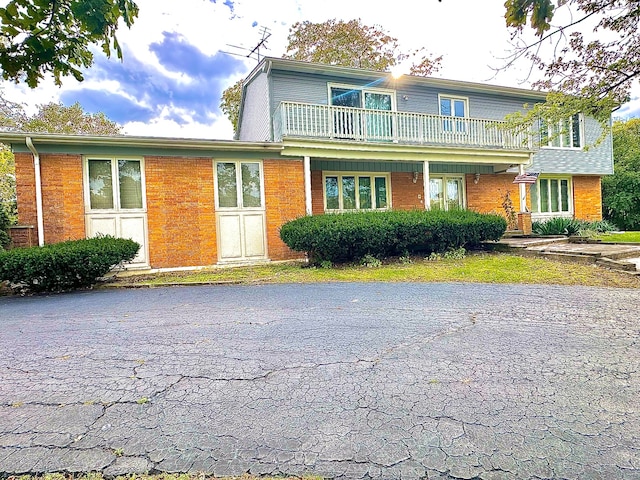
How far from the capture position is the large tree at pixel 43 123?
18.0 metres

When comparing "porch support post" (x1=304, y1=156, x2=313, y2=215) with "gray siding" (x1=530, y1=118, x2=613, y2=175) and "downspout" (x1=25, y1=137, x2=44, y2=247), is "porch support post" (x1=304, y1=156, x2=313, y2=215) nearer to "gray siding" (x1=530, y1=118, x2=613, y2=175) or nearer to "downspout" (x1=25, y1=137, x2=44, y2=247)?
"downspout" (x1=25, y1=137, x2=44, y2=247)

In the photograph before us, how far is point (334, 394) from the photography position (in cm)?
273

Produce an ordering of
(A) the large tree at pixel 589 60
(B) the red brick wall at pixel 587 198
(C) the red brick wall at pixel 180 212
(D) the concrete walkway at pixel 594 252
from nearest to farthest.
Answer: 1. (A) the large tree at pixel 589 60
2. (D) the concrete walkway at pixel 594 252
3. (C) the red brick wall at pixel 180 212
4. (B) the red brick wall at pixel 587 198

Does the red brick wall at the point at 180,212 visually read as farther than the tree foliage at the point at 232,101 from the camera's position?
No

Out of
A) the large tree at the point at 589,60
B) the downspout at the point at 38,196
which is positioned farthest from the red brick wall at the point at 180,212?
the large tree at the point at 589,60

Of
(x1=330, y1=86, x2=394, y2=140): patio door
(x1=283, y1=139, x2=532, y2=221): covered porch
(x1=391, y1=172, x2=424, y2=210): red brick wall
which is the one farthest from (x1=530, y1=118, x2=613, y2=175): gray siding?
(x1=330, y1=86, x2=394, y2=140): patio door

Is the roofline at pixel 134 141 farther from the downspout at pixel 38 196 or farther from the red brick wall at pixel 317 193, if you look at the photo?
the red brick wall at pixel 317 193

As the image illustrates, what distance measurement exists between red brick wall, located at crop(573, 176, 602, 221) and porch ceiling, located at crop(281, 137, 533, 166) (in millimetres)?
5389

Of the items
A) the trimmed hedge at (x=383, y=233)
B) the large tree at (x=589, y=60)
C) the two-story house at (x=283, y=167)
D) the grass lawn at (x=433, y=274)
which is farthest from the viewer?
the trimmed hedge at (x=383, y=233)

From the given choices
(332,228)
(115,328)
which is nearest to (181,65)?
(332,228)

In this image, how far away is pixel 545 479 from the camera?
1.81 metres

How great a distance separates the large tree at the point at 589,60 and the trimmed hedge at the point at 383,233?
3.73 m

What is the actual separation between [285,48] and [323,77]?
12.2m

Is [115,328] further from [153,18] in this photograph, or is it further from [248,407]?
[153,18]
